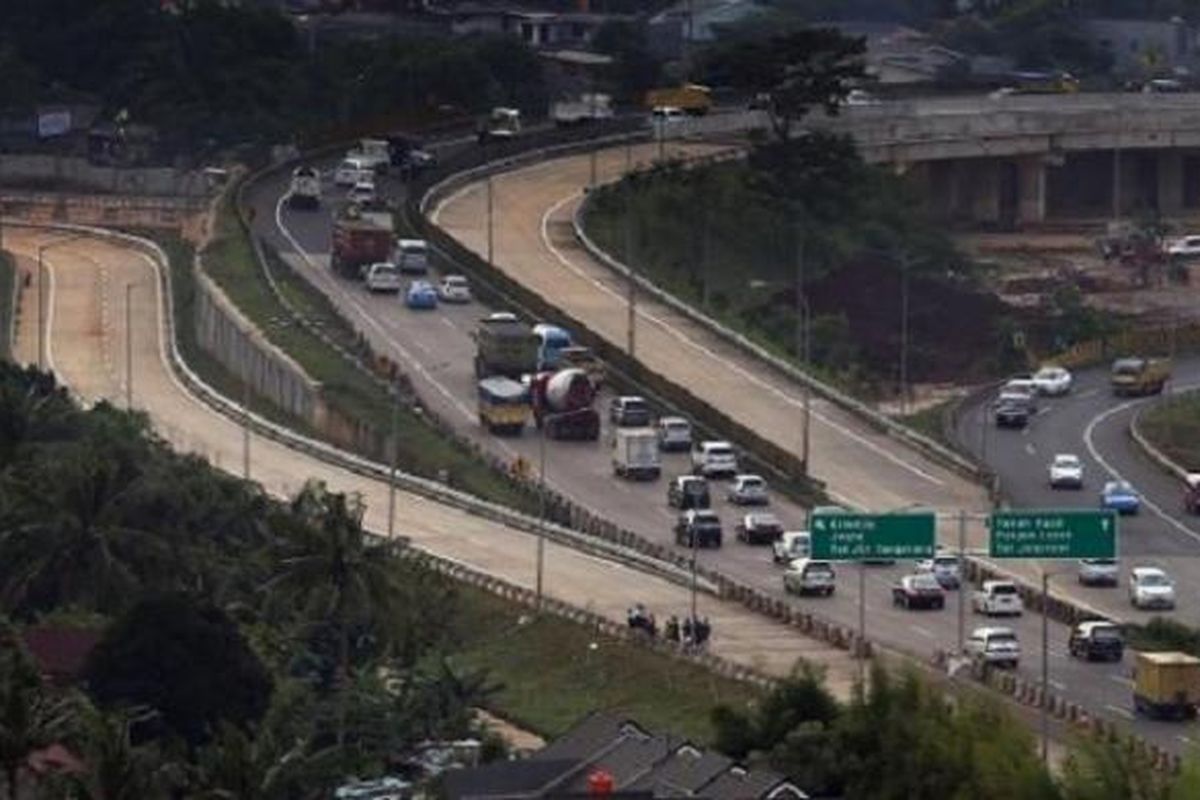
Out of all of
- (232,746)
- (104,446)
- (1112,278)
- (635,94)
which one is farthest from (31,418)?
(635,94)

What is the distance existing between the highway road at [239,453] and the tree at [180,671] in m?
8.44

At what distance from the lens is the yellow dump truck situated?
9012 cm

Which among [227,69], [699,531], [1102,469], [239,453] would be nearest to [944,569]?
[699,531]

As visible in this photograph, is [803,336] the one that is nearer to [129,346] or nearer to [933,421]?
[933,421]

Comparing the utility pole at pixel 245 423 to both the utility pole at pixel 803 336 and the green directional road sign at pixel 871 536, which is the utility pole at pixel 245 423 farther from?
the green directional road sign at pixel 871 536

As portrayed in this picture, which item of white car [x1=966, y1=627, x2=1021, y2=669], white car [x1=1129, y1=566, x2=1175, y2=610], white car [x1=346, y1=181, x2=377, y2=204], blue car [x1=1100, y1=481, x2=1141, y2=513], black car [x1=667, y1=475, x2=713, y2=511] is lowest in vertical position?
white car [x1=346, y1=181, x2=377, y2=204]

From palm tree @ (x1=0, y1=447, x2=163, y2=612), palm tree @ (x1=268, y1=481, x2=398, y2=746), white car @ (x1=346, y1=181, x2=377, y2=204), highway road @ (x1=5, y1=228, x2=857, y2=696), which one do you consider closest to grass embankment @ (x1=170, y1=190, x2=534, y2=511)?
highway road @ (x1=5, y1=228, x2=857, y2=696)

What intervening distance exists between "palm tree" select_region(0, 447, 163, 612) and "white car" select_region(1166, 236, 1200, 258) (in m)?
68.5

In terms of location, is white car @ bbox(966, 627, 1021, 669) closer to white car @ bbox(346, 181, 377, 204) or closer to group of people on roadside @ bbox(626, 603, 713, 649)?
group of people on roadside @ bbox(626, 603, 713, 649)

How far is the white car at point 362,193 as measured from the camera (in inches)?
5930

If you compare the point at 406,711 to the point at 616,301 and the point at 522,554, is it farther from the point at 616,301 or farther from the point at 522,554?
the point at 616,301

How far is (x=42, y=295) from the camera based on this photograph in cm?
15100

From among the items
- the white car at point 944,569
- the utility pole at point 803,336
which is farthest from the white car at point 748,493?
the white car at point 944,569

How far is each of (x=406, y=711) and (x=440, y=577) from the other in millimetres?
15557
